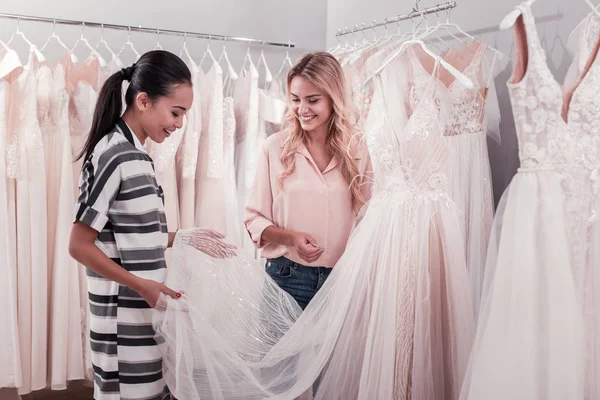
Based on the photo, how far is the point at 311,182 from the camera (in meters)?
2.21

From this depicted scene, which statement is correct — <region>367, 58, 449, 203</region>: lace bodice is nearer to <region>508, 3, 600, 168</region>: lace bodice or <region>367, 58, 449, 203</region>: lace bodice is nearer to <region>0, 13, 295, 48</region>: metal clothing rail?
<region>508, 3, 600, 168</region>: lace bodice

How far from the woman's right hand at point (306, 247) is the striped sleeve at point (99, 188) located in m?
0.63

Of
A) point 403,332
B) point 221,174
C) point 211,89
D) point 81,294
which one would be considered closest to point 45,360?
point 81,294

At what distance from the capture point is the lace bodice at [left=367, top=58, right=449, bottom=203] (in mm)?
1988

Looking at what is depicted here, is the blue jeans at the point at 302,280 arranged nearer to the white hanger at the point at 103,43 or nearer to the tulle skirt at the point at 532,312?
the tulle skirt at the point at 532,312

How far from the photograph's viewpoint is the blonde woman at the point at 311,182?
2188mm

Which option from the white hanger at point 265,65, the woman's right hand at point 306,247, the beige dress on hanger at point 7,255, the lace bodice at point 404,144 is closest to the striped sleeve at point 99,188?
the woman's right hand at point 306,247

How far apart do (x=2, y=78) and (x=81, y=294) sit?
103 cm

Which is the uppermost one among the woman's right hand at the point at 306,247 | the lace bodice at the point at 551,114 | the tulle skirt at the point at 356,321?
the lace bodice at the point at 551,114

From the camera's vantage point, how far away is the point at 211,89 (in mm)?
3084

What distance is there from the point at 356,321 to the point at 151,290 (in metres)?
0.65

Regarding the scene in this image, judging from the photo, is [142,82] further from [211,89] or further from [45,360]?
[45,360]

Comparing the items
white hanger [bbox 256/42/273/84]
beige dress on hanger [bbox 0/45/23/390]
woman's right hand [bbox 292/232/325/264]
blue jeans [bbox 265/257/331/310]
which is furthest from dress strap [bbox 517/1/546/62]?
beige dress on hanger [bbox 0/45/23/390]

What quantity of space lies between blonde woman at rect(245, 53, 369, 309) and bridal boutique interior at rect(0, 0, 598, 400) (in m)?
0.23
